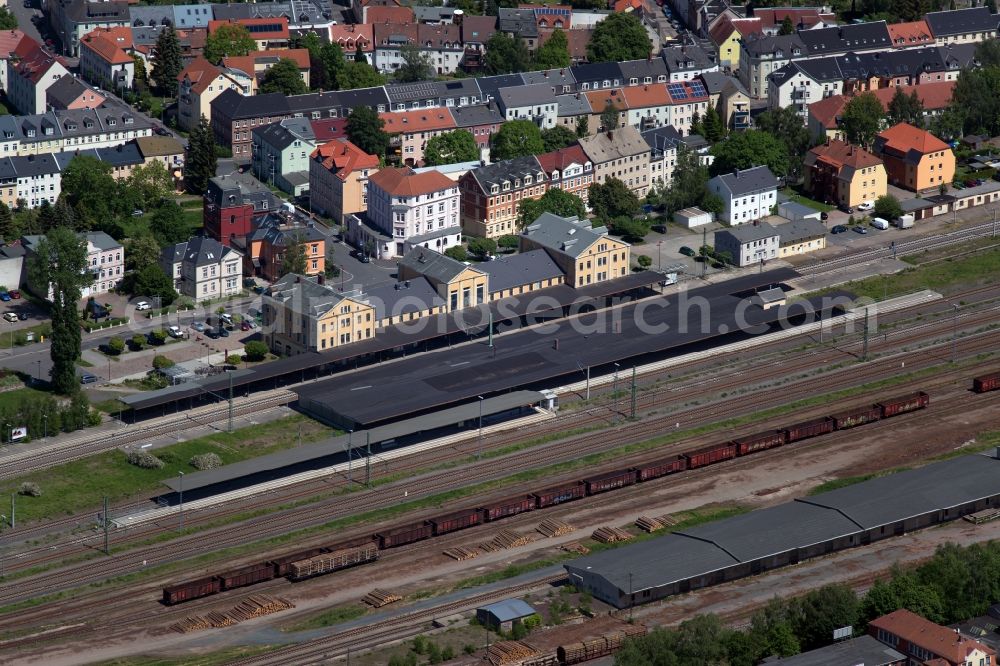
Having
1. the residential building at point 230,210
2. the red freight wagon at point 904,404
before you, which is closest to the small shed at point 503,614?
the red freight wagon at point 904,404

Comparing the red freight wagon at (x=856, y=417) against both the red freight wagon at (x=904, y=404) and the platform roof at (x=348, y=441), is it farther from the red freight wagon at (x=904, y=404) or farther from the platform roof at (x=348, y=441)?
the platform roof at (x=348, y=441)

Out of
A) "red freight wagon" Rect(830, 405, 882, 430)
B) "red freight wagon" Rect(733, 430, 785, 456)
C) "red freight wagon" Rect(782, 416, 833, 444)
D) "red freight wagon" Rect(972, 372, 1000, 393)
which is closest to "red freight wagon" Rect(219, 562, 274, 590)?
"red freight wagon" Rect(733, 430, 785, 456)

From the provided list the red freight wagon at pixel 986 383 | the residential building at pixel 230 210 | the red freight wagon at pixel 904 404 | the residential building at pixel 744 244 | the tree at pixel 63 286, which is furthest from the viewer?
the residential building at pixel 744 244

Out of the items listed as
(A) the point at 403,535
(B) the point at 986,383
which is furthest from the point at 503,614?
(B) the point at 986,383

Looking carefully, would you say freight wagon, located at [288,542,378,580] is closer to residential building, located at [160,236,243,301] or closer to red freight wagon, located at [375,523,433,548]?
red freight wagon, located at [375,523,433,548]

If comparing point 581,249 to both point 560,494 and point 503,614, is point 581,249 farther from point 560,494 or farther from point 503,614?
point 503,614

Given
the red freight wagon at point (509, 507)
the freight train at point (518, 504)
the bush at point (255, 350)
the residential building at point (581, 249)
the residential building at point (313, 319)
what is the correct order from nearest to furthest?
the freight train at point (518, 504) → the red freight wagon at point (509, 507) → the residential building at point (313, 319) → the bush at point (255, 350) → the residential building at point (581, 249)
